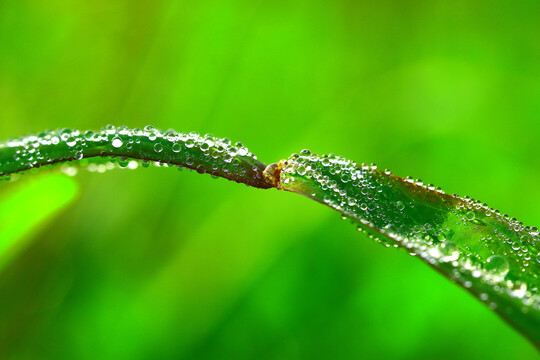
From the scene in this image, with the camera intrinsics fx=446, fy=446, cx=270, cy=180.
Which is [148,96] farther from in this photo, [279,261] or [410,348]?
[410,348]

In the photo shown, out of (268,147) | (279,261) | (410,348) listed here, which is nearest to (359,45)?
(268,147)

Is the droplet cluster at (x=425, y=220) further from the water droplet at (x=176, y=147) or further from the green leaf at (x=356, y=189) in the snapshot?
the water droplet at (x=176, y=147)

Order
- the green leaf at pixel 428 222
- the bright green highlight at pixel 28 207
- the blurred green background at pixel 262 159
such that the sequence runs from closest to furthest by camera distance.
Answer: the green leaf at pixel 428 222 < the bright green highlight at pixel 28 207 < the blurred green background at pixel 262 159

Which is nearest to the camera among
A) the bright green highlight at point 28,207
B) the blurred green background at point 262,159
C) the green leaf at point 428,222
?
the green leaf at point 428,222

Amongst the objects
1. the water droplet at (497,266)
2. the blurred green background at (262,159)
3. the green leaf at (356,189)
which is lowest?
the water droplet at (497,266)

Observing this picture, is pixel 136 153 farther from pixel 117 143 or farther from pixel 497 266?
pixel 497 266

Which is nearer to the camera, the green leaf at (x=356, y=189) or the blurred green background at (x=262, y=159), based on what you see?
the green leaf at (x=356, y=189)

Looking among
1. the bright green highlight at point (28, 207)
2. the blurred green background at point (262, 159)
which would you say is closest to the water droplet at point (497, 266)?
the blurred green background at point (262, 159)
